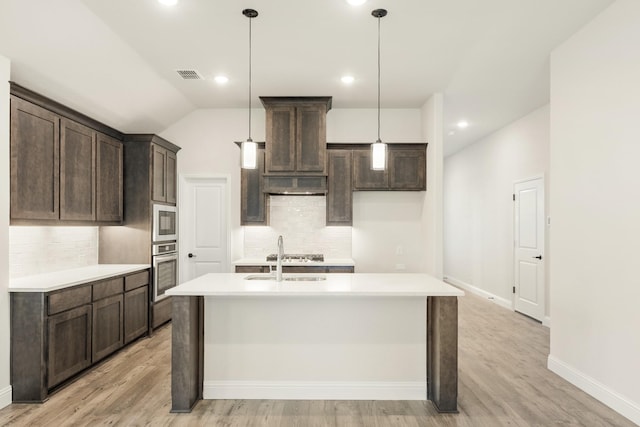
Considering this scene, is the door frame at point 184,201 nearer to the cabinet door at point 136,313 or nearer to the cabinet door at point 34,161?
the cabinet door at point 136,313

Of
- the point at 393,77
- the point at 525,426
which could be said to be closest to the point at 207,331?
the point at 525,426

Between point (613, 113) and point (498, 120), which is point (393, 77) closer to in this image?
point (613, 113)

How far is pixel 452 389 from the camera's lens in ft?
9.27

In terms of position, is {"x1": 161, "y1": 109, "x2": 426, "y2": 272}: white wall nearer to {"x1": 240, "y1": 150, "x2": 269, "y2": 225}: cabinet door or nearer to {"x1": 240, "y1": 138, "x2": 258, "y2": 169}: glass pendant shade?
{"x1": 240, "y1": 150, "x2": 269, "y2": 225}: cabinet door

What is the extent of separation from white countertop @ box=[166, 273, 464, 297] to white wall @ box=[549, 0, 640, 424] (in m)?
1.23

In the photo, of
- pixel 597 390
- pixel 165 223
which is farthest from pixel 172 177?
pixel 597 390

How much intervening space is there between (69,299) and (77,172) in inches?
53.4

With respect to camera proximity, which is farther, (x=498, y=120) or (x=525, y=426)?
(x=498, y=120)

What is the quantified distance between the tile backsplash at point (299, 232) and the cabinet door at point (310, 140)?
65 centimetres

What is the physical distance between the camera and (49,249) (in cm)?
384

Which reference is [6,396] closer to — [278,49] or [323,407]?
[323,407]

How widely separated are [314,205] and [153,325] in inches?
104

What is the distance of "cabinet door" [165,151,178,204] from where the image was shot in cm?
520

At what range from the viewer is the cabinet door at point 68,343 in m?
3.06
